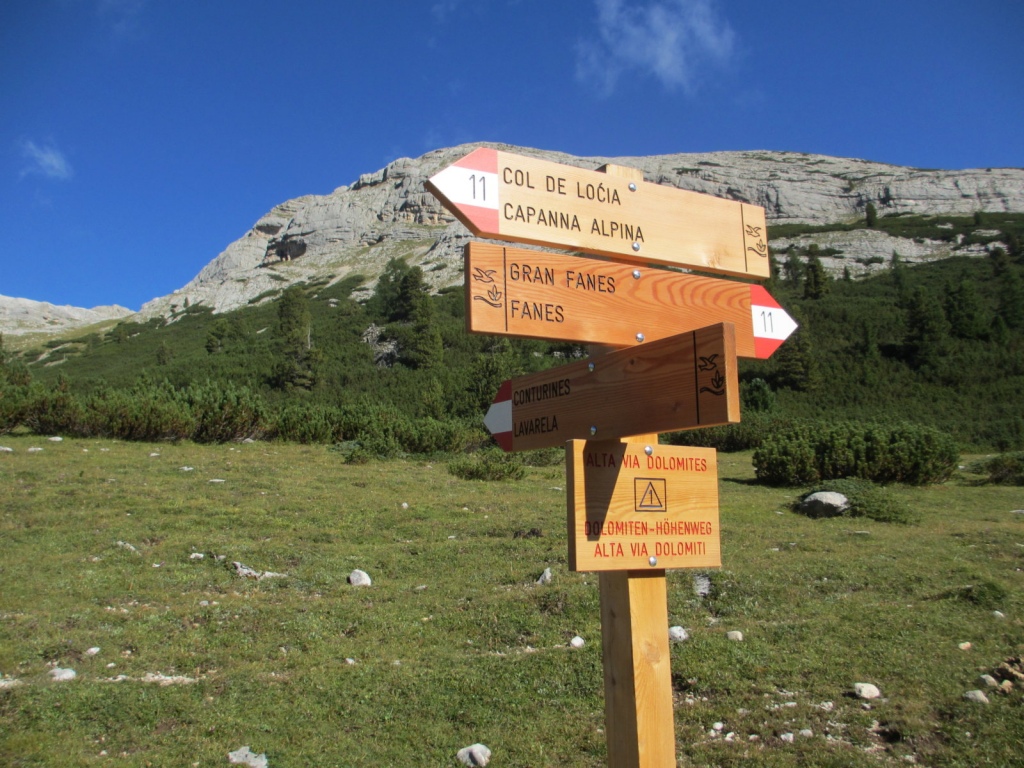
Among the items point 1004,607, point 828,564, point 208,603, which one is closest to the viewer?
point 1004,607

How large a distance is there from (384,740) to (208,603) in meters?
2.62

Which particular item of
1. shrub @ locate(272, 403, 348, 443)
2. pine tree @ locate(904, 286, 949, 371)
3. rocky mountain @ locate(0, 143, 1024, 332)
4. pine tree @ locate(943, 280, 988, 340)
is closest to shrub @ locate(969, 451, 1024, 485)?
pine tree @ locate(904, 286, 949, 371)

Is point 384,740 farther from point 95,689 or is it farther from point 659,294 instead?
point 659,294

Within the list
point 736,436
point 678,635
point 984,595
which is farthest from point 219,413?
point 984,595

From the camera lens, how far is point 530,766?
3189 millimetres

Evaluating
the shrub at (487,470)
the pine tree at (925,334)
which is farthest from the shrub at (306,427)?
the pine tree at (925,334)

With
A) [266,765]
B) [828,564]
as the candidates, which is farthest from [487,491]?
[266,765]

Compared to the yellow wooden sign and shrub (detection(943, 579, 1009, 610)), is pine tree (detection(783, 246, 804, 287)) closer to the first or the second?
shrub (detection(943, 579, 1009, 610))

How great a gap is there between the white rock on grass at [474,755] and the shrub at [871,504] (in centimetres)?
818

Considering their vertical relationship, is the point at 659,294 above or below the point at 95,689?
above

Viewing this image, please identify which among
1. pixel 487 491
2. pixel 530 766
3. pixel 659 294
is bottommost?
pixel 530 766

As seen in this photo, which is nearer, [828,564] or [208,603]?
[208,603]

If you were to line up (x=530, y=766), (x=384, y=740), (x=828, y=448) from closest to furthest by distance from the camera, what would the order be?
1. (x=530, y=766)
2. (x=384, y=740)
3. (x=828, y=448)

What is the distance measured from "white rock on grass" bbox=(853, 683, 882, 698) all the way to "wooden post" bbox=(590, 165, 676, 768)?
2.32 metres
